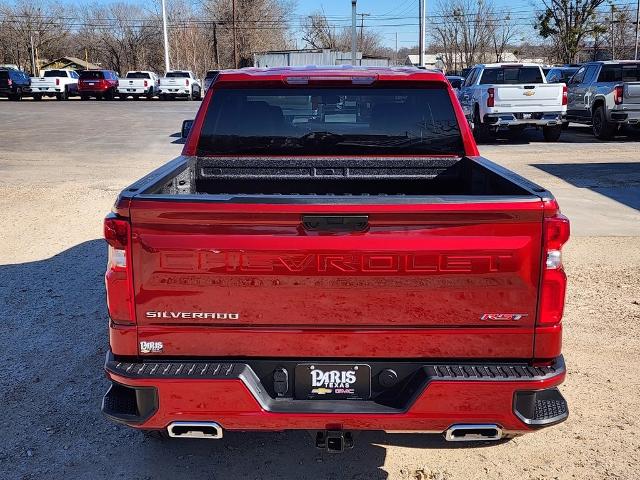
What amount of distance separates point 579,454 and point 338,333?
5.76 feet

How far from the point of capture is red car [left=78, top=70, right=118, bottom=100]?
136 feet

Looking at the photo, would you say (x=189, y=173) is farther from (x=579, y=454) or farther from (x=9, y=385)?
(x=579, y=454)

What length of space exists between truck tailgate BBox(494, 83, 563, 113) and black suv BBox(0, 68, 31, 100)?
3307 cm

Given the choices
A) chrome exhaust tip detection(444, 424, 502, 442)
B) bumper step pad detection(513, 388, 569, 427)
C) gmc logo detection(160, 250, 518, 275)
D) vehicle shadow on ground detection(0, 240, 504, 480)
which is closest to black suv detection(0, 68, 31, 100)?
vehicle shadow on ground detection(0, 240, 504, 480)

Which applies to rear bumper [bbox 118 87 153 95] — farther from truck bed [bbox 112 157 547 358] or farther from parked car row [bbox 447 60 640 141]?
truck bed [bbox 112 157 547 358]

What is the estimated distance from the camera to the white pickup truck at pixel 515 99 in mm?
Answer: 17266

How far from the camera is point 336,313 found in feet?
9.12

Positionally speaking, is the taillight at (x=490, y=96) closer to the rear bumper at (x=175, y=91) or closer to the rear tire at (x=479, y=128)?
the rear tire at (x=479, y=128)

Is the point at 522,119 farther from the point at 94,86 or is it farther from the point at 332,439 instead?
the point at 94,86

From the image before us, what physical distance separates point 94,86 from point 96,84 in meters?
0.23

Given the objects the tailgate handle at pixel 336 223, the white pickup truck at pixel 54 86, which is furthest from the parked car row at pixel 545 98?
the white pickup truck at pixel 54 86

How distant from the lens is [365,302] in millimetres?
2764

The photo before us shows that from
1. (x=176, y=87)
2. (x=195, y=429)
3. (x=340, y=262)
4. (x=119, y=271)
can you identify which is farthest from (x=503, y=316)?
(x=176, y=87)

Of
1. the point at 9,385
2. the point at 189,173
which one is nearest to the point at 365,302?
the point at 189,173
